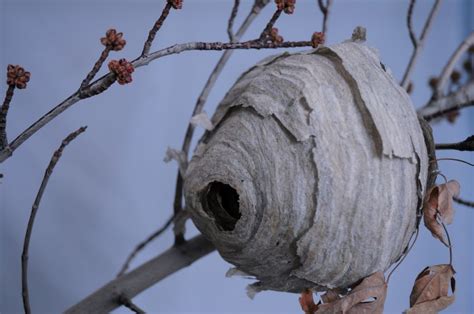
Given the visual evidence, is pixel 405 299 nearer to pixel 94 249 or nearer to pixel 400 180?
pixel 94 249

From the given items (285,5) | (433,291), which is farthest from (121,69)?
(433,291)

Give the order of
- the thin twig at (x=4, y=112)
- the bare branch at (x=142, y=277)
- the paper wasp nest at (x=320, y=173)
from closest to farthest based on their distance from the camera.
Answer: the thin twig at (x=4, y=112) < the paper wasp nest at (x=320, y=173) < the bare branch at (x=142, y=277)

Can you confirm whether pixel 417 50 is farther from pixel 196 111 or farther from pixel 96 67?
pixel 96 67

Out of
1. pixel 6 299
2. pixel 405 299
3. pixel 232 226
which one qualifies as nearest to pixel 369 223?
pixel 232 226

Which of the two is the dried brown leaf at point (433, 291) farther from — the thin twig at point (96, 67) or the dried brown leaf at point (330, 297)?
the thin twig at point (96, 67)

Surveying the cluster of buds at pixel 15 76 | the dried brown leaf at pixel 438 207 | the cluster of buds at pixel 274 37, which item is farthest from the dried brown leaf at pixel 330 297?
the cluster of buds at pixel 15 76

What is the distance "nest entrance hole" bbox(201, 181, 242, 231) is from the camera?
715 millimetres

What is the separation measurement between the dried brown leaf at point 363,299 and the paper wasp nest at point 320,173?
0.04 ft

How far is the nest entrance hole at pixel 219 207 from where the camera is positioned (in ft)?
2.35

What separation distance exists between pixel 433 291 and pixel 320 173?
0.18 meters

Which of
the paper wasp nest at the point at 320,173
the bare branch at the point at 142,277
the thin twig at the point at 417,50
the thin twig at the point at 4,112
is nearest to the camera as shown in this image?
the thin twig at the point at 4,112

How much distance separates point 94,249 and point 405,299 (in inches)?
27.6

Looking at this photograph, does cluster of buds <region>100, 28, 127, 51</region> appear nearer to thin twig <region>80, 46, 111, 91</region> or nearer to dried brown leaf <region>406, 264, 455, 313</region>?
thin twig <region>80, 46, 111, 91</region>

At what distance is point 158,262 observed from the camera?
32.3 inches
